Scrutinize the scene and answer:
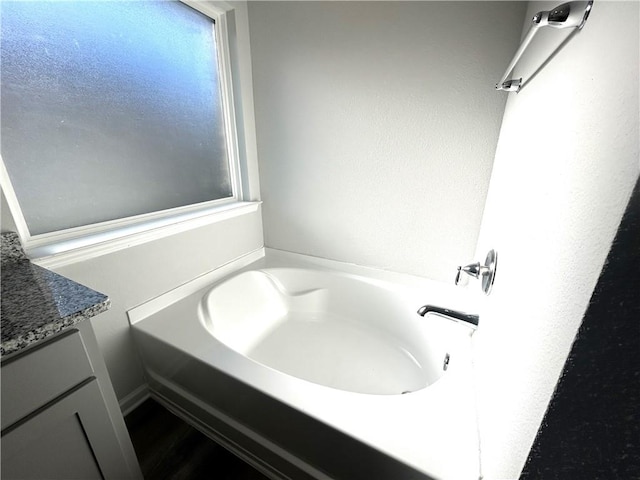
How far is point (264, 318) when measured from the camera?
1731 millimetres

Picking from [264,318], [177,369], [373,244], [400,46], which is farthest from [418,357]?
[400,46]

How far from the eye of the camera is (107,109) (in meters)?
1.15

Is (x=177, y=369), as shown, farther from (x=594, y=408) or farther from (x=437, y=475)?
(x=594, y=408)

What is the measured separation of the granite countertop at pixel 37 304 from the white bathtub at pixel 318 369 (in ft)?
1.74

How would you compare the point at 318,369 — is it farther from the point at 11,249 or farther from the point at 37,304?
the point at 11,249

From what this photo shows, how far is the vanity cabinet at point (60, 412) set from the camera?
50 centimetres

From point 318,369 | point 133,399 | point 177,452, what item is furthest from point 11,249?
point 318,369

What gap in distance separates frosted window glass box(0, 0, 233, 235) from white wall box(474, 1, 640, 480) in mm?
1571

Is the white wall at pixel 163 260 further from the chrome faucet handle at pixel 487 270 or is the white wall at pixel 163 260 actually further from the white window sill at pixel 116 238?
the chrome faucet handle at pixel 487 270

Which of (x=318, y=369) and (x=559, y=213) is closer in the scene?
(x=559, y=213)

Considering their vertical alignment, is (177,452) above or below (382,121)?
below

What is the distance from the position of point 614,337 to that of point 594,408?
0.10 m

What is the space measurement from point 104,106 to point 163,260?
74 centimetres

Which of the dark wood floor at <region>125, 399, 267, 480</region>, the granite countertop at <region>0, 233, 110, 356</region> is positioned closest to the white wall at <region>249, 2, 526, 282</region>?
the dark wood floor at <region>125, 399, 267, 480</region>
